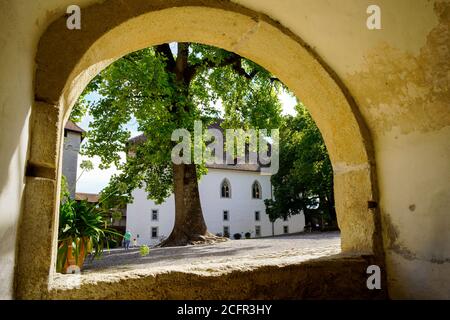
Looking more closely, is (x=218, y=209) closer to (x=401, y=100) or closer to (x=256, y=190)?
(x=256, y=190)

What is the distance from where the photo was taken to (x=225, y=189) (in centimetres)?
3309

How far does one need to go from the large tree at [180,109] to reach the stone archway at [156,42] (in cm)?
730

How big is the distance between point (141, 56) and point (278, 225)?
27.1m

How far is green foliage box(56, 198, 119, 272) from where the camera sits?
130 inches

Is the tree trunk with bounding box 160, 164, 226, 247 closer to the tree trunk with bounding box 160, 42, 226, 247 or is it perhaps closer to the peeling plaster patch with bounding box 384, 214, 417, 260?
the tree trunk with bounding box 160, 42, 226, 247

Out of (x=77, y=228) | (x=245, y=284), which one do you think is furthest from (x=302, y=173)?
(x=245, y=284)

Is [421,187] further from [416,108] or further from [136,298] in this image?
[136,298]

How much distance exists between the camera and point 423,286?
89.6 inches

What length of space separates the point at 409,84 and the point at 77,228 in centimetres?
312

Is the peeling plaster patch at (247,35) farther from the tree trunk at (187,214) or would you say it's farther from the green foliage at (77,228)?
the tree trunk at (187,214)

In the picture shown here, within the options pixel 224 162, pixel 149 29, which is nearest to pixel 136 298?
pixel 149 29

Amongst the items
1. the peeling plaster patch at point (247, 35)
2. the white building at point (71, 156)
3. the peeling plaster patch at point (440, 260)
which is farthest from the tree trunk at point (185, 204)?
the white building at point (71, 156)

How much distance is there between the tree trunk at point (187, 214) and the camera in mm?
11414

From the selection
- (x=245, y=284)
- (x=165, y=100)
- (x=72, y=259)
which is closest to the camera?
(x=245, y=284)
